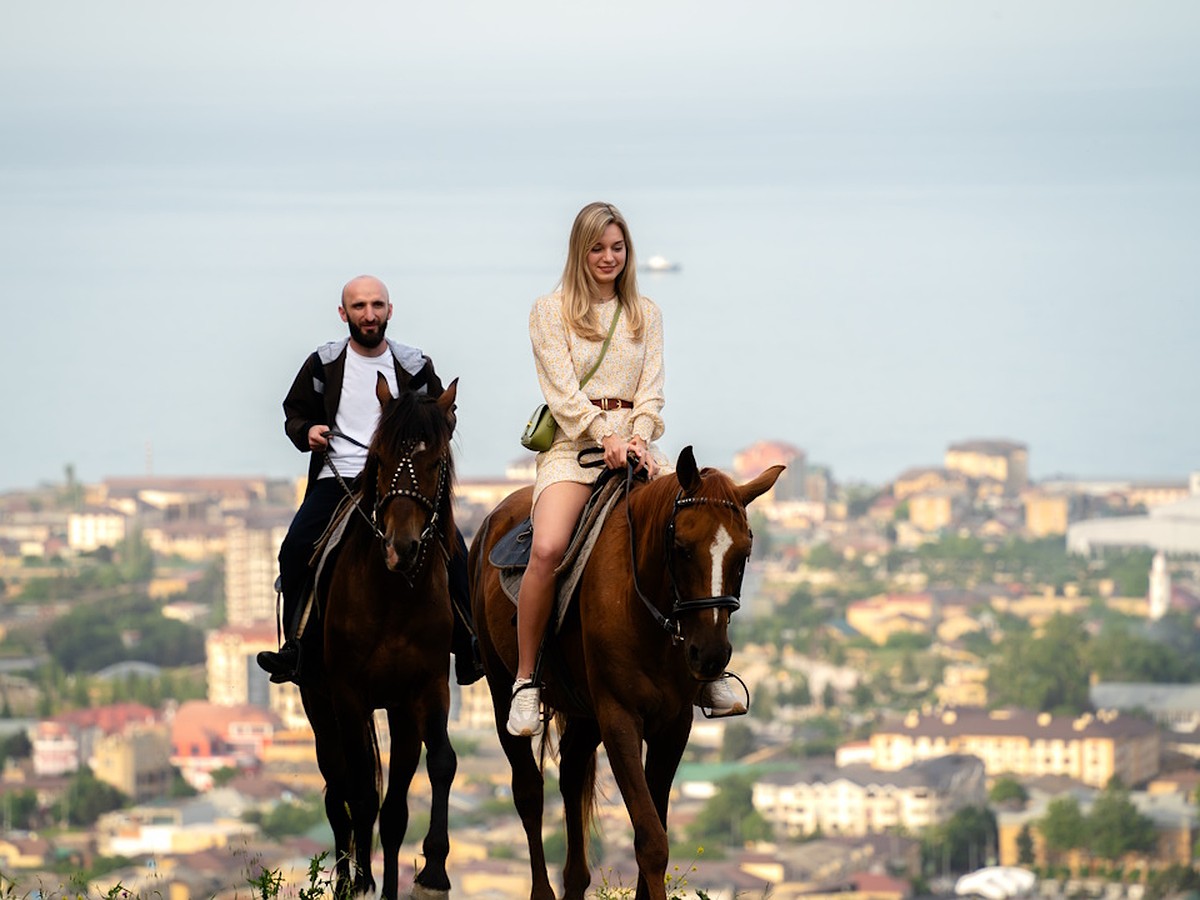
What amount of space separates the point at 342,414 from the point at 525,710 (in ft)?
4.26

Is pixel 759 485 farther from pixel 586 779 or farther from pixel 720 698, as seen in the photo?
pixel 586 779

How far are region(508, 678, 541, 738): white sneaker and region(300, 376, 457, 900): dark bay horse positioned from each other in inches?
15.5

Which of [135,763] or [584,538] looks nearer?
[584,538]

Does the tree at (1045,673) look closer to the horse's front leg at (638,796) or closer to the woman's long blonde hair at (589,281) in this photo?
the woman's long blonde hair at (589,281)

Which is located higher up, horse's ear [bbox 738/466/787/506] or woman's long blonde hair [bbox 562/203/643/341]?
woman's long blonde hair [bbox 562/203/643/341]

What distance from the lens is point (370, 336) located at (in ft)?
27.3

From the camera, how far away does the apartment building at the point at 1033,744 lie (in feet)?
276

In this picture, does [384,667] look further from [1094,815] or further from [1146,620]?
[1146,620]

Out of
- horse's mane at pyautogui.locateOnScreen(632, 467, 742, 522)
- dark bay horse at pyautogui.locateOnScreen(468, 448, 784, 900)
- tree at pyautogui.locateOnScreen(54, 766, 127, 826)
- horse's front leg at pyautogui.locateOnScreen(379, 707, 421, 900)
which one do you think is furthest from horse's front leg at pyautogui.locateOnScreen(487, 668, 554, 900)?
tree at pyautogui.locateOnScreen(54, 766, 127, 826)

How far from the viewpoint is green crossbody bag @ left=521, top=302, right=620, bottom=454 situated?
7.72 m

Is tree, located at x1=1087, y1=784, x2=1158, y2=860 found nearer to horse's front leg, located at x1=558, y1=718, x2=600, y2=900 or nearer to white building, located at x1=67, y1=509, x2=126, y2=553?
horse's front leg, located at x1=558, y1=718, x2=600, y2=900

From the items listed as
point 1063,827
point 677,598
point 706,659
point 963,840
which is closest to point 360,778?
point 677,598

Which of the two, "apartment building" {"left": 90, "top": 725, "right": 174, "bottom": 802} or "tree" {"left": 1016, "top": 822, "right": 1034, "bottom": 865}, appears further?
"apartment building" {"left": 90, "top": 725, "right": 174, "bottom": 802}

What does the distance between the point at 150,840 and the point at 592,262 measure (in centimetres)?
6713
